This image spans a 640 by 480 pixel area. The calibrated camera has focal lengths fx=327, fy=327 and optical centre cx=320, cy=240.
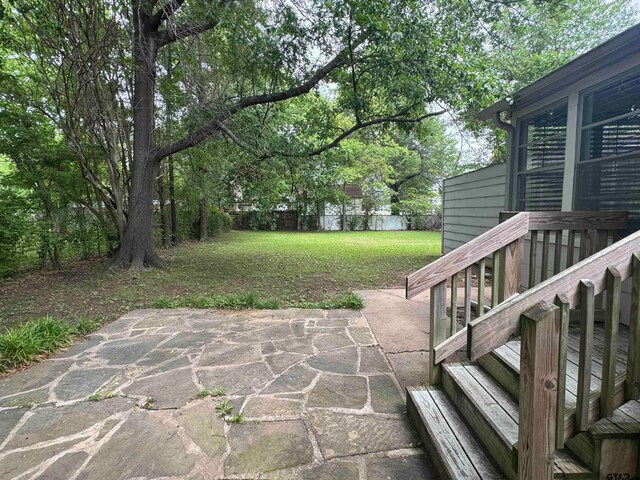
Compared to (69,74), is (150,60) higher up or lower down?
higher up

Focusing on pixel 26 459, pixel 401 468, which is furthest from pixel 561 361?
pixel 26 459

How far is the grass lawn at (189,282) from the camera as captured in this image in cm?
461

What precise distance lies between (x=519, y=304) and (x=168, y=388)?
2438 mm

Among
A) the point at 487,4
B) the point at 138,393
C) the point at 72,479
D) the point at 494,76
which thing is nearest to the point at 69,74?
the point at 138,393

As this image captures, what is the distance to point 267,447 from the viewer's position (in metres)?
1.85

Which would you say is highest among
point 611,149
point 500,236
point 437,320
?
point 611,149

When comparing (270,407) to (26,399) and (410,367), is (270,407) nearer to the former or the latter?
(410,367)

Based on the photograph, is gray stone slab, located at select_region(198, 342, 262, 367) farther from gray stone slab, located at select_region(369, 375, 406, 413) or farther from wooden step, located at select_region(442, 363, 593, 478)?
wooden step, located at select_region(442, 363, 593, 478)

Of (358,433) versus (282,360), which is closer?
(358,433)

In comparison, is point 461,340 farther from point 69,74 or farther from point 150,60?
point 150,60

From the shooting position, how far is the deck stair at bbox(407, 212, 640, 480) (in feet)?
3.67

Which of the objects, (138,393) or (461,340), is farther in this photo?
(138,393)

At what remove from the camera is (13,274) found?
6176mm

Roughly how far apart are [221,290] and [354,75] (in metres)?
4.51
